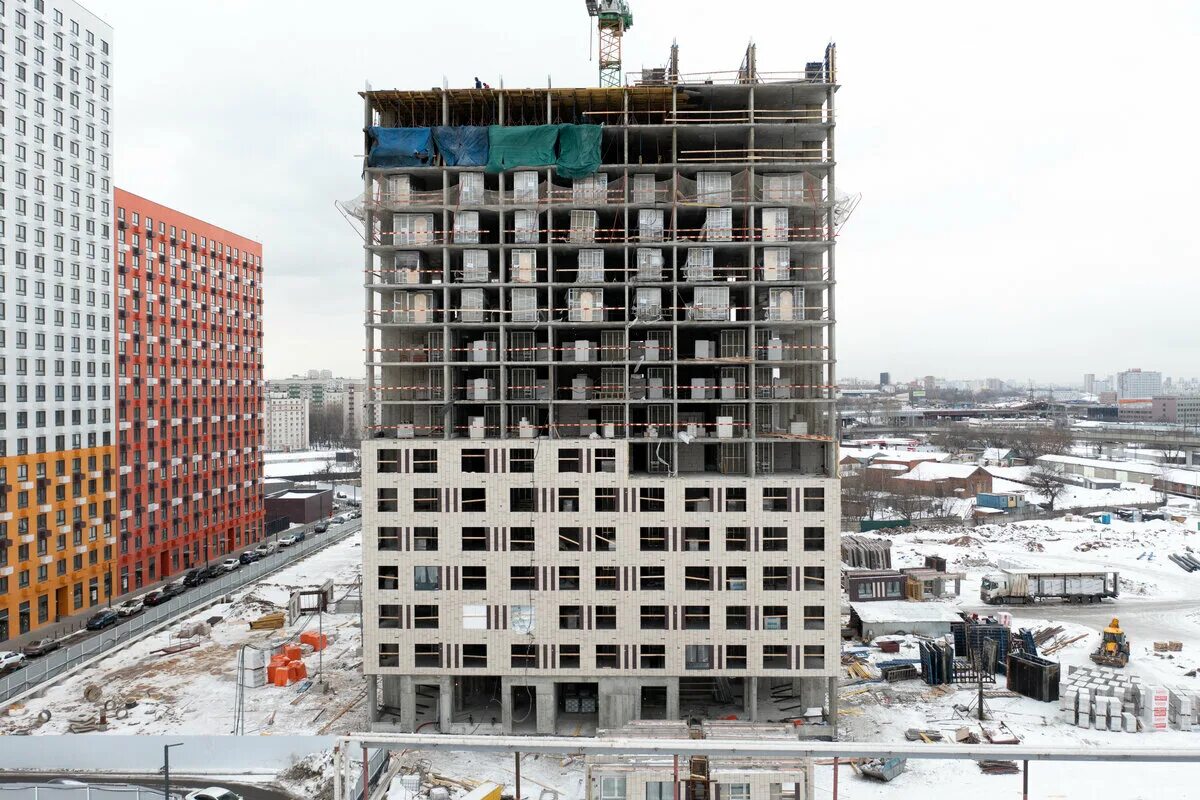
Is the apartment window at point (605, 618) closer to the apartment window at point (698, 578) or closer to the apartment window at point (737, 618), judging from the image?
the apartment window at point (698, 578)

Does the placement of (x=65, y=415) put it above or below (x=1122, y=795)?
above

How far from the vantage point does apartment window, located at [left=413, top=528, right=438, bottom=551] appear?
35.8m

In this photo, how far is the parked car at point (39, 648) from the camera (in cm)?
4831

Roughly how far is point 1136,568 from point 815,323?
61189mm

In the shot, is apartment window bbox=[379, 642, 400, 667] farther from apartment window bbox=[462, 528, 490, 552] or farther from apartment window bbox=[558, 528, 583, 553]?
apartment window bbox=[558, 528, 583, 553]

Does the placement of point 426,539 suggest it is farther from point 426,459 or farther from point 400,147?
point 400,147

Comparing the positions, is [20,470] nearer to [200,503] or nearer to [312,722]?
[200,503]

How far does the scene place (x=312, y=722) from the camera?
121 ft

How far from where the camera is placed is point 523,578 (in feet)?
116

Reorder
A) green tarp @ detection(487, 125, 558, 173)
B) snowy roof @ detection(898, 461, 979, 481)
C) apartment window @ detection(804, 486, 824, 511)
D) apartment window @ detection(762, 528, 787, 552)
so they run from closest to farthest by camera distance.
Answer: apartment window @ detection(804, 486, 824, 511) < apartment window @ detection(762, 528, 787, 552) < green tarp @ detection(487, 125, 558, 173) < snowy roof @ detection(898, 461, 979, 481)

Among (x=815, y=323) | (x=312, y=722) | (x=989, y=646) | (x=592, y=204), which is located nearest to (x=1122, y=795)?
(x=989, y=646)

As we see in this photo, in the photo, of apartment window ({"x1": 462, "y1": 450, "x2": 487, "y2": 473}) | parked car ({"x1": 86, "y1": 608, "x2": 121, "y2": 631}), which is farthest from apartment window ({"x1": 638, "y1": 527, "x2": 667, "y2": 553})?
parked car ({"x1": 86, "y1": 608, "x2": 121, "y2": 631})

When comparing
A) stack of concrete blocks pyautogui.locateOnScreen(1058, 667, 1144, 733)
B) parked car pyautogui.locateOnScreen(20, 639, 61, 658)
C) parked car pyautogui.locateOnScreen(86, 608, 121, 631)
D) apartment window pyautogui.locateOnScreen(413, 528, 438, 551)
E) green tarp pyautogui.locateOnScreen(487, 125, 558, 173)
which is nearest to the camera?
apartment window pyautogui.locateOnScreen(413, 528, 438, 551)

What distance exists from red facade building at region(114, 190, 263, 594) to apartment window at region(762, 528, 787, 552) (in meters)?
60.2
